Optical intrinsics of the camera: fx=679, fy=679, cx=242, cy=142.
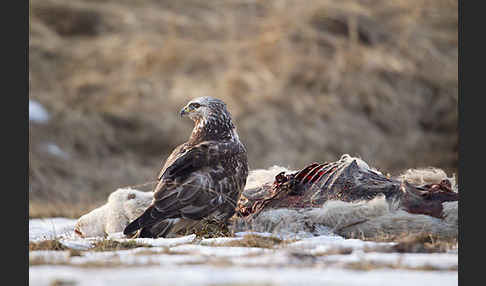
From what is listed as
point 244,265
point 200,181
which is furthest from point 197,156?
point 244,265

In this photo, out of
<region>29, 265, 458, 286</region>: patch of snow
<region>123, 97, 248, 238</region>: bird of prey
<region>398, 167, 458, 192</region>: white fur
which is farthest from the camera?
<region>398, 167, 458, 192</region>: white fur

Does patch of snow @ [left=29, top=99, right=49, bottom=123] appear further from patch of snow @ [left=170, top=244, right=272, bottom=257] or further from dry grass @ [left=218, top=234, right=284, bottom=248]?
patch of snow @ [left=170, top=244, right=272, bottom=257]

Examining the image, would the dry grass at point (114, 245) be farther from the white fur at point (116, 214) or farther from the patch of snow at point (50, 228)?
the patch of snow at point (50, 228)

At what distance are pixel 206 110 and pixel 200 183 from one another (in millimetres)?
740

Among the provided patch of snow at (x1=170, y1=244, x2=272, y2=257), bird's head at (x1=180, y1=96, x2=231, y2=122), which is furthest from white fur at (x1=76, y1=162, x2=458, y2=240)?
bird's head at (x1=180, y1=96, x2=231, y2=122)

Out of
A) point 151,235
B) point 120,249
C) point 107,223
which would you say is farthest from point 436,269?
point 107,223

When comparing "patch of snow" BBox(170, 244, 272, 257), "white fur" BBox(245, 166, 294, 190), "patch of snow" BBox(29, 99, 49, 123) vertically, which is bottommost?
"patch of snow" BBox(170, 244, 272, 257)

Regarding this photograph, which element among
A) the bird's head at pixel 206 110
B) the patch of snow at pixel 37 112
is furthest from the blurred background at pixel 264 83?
the bird's head at pixel 206 110

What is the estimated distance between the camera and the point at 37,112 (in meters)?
13.9

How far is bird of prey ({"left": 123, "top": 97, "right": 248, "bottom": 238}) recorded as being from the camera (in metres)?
4.56

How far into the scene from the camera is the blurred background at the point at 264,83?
13688 mm

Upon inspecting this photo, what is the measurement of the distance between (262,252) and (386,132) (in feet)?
35.3

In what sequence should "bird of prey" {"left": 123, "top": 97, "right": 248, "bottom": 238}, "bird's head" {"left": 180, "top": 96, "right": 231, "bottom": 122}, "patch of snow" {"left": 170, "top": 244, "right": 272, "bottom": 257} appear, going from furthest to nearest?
"bird's head" {"left": 180, "top": 96, "right": 231, "bottom": 122} < "bird of prey" {"left": 123, "top": 97, "right": 248, "bottom": 238} < "patch of snow" {"left": 170, "top": 244, "right": 272, "bottom": 257}

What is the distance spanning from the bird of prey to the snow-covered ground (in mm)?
454
